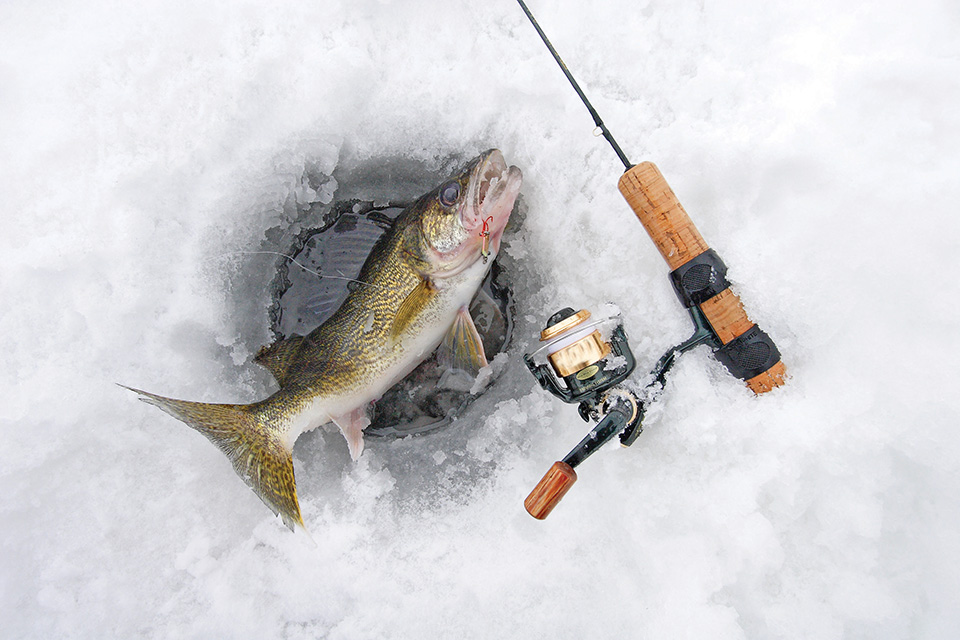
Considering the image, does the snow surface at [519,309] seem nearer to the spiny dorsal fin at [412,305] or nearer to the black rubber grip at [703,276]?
the black rubber grip at [703,276]

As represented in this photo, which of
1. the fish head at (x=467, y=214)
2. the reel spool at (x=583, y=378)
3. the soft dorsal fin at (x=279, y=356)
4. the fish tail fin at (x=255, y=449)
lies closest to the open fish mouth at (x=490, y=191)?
the fish head at (x=467, y=214)

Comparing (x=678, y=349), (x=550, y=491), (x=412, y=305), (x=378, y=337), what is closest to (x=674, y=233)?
(x=678, y=349)

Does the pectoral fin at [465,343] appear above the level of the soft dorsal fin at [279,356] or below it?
below

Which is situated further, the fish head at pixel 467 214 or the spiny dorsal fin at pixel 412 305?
the spiny dorsal fin at pixel 412 305

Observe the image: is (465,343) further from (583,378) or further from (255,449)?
(255,449)

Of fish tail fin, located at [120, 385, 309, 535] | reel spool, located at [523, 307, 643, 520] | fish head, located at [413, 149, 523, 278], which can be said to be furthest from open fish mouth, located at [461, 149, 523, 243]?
fish tail fin, located at [120, 385, 309, 535]

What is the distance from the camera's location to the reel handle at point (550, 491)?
2.01m

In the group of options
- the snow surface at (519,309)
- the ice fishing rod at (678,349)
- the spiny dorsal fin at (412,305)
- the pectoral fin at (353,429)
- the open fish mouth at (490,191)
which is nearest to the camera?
the ice fishing rod at (678,349)

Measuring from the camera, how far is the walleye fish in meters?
2.61

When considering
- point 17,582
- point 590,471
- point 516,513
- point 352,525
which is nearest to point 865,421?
point 590,471

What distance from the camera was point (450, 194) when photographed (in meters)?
2.65

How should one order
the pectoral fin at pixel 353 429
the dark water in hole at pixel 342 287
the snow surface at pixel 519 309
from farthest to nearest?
the dark water in hole at pixel 342 287
the pectoral fin at pixel 353 429
the snow surface at pixel 519 309

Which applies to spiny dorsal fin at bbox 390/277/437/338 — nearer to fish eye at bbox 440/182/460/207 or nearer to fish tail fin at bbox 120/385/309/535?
fish eye at bbox 440/182/460/207

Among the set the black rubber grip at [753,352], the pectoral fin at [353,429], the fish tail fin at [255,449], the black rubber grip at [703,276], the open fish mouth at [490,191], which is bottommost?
the black rubber grip at [753,352]
